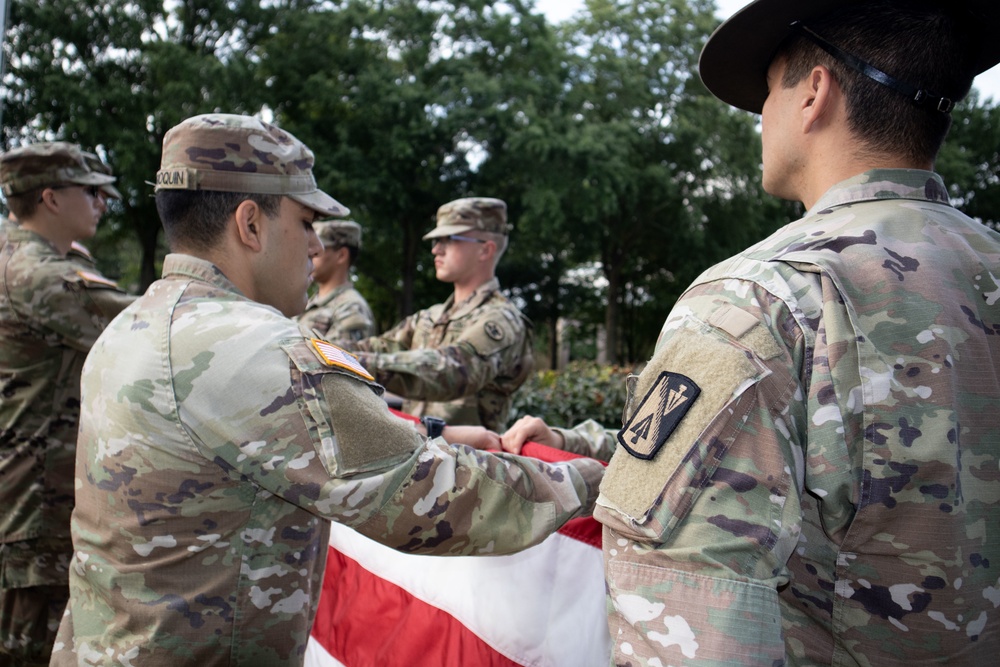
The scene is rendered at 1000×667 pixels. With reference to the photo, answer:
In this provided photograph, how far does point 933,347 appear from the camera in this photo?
1.31m

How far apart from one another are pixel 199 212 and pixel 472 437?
1.14 metres

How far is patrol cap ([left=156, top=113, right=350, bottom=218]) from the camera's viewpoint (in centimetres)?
219

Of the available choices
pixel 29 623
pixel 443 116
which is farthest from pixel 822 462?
pixel 443 116

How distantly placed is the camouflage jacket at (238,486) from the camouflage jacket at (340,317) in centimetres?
A: 404

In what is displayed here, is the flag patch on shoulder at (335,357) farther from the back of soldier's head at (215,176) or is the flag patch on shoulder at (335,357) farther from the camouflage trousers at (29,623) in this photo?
the camouflage trousers at (29,623)

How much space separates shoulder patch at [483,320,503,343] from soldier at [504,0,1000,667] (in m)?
3.42

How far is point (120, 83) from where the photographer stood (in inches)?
838

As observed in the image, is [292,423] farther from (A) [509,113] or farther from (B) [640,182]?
(B) [640,182]

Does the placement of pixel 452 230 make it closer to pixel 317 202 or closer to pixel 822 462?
pixel 317 202

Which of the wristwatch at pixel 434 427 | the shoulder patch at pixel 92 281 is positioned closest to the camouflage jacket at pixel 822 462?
the wristwatch at pixel 434 427

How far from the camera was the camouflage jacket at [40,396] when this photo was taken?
3857 millimetres

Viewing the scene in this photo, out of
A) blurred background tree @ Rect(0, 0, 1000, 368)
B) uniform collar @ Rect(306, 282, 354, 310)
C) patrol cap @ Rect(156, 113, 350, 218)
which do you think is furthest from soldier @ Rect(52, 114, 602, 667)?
blurred background tree @ Rect(0, 0, 1000, 368)

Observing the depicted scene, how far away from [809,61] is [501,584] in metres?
1.64

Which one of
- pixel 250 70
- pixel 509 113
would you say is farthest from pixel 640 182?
pixel 250 70
